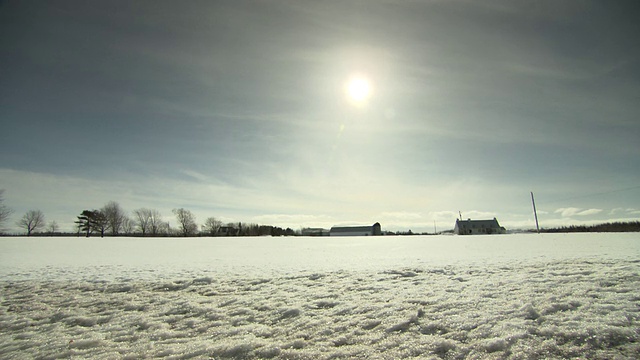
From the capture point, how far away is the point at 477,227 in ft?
308

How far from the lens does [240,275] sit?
891 cm

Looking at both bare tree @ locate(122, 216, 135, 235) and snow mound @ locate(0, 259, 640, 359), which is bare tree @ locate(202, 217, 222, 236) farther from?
snow mound @ locate(0, 259, 640, 359)

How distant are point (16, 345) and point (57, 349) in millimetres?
910

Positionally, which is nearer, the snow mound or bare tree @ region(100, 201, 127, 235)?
the snow mound

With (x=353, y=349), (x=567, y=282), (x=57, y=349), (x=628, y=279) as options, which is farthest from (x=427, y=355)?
(x=628, y=279)

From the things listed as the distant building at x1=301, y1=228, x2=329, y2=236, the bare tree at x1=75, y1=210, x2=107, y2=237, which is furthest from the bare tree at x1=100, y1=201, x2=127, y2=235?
the distant building at x1=301, y1=228, x2=329, y2=236

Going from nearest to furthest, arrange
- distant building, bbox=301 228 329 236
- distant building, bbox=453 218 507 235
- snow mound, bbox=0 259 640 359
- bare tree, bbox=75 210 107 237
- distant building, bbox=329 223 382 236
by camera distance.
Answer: snow mound, bbox=0 259 640 359, bare tree, bbox=75 210 107 237, distant building, bbox=453 218 507 235, distant building, bbox=329 223 382 236, distant building, bbox=301 228 329 236

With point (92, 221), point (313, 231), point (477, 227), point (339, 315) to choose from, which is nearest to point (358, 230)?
point (313, 231)

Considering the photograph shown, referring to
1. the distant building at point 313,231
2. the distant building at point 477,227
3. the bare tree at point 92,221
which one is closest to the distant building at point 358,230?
the distant building at point 313,231

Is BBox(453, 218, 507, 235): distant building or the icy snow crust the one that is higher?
BBox(453, 218, 507, 235): distant building

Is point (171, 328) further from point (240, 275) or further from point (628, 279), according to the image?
point (628, 279)

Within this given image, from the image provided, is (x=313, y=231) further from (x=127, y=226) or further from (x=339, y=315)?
(x=339, y=315)

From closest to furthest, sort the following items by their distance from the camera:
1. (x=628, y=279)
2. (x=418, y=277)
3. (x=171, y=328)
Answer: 1. (x=171, y=328)
2. (x=628, y=279)
3. (x=418, y=277)

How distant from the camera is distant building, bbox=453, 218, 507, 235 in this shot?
90.8m
